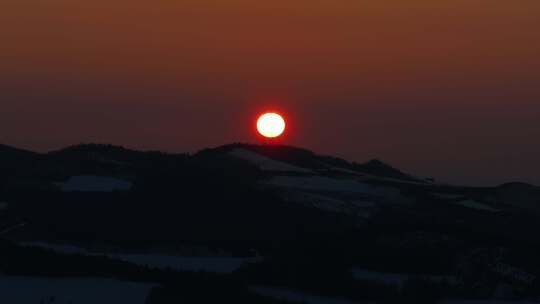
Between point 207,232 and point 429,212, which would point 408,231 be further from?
point 429,212

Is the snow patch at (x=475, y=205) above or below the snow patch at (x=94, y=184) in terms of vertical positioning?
below

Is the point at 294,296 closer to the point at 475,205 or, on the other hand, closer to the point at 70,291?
the point at 70,291

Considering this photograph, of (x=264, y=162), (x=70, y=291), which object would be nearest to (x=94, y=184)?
(x=264, y=162)

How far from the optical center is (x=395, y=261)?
3631 cm

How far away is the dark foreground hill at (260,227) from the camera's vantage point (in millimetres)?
29016

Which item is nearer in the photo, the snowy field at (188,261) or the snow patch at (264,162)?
the snowy field at (188,261)

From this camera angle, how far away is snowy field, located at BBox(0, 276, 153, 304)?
81.7 feet

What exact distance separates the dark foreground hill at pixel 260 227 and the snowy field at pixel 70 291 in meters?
0.42

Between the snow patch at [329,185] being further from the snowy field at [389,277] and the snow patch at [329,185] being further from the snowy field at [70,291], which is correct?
the snowy field at [70,291]

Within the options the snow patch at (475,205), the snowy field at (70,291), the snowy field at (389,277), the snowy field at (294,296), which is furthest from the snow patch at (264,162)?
the snowy field at (70,291)

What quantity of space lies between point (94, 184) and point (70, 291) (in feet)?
98.7

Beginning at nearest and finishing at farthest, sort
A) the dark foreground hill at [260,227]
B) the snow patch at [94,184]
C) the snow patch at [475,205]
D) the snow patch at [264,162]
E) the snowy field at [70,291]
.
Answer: the snowy field at [70,291] → the dark foreground hill at [260,227] → the snow patch at [94,184] → the snow patch at [475,205] → the snow patch at [264,162]

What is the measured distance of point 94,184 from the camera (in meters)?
55.9

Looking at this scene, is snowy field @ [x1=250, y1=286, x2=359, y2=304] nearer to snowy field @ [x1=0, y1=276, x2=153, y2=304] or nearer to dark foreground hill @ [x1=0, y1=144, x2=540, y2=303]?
dark foreground hill @ [x1=0, y1=144, x2=540, y2=303]
